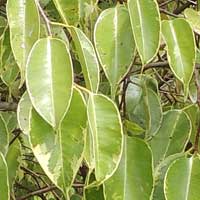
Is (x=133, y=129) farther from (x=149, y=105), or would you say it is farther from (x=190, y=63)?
(x=190, y=63)

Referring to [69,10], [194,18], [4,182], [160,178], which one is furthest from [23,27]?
[194,18]

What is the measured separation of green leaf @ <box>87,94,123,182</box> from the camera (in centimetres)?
77

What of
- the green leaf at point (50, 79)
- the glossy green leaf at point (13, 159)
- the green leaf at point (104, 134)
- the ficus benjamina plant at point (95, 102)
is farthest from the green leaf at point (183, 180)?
the glossy green leaf at point (13, 159)

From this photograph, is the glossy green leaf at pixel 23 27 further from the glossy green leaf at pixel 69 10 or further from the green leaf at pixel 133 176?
Result: the green leaf at pixel 133 176

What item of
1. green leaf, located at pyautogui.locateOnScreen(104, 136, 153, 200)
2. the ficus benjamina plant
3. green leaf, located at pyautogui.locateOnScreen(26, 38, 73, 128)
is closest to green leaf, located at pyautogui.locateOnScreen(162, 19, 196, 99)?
the ficus benjamina plant

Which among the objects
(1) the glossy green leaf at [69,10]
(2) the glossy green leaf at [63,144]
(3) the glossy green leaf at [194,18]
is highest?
(1) the glossy green leaf at [69,10]

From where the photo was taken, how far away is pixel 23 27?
800 mm

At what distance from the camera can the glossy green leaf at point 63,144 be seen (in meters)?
0.74

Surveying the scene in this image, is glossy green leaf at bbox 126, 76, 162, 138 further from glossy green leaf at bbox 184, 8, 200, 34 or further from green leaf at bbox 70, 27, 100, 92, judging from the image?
green leaf at bbox 70, 27, 100, 92

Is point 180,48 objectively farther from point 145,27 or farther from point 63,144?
point 63,144

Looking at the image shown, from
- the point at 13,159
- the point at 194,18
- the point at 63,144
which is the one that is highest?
the point at 194,18

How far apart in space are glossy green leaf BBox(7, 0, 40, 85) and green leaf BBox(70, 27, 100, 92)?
5 cm

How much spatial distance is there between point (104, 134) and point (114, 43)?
14cm

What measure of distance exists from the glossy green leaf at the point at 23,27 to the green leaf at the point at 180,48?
21cm
